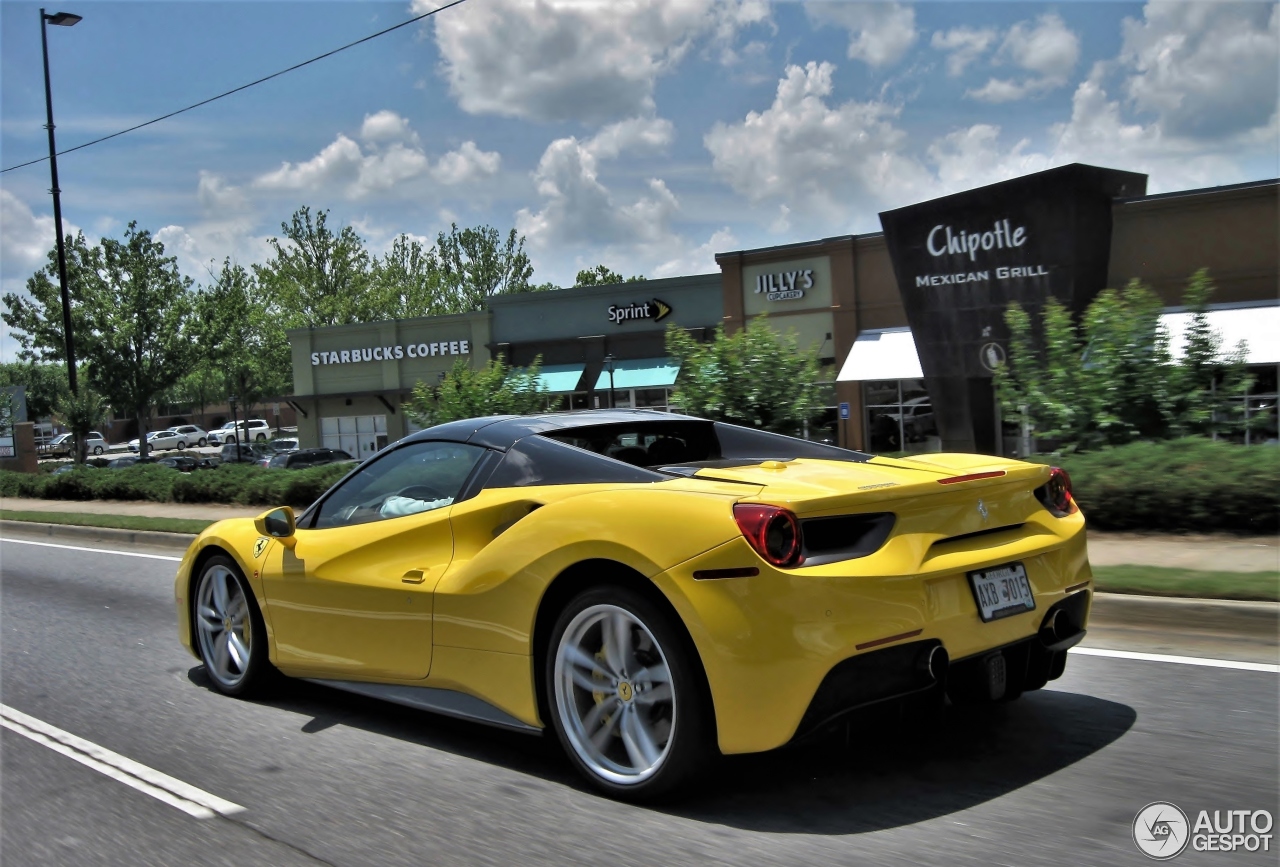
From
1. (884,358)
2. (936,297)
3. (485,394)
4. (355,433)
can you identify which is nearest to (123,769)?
(485,394)

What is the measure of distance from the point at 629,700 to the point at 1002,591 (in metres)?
1.43

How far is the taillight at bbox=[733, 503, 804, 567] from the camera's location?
3498mm

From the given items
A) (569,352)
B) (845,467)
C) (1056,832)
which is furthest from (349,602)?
(569,352)

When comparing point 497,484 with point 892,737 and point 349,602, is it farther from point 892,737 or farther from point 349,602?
point 892,737

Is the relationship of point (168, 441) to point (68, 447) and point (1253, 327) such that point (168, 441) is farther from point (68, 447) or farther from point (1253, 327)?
point (1253, 327)

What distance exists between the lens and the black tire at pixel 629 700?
3.63 meters

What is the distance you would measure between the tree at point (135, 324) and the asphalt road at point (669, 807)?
36459 millimetres

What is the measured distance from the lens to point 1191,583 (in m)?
6.88

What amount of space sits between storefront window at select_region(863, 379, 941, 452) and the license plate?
2459cm

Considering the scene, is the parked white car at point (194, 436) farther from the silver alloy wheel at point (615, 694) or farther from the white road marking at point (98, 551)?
the silver alloy wheel at point (615, 694)

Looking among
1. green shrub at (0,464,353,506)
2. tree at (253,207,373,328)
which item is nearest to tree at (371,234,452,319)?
tree at (253,207,373,328)

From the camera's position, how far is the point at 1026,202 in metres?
23.0

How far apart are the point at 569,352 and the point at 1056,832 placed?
→ 3778 centimetres

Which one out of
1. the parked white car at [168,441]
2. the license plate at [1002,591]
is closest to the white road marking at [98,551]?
the license plate at [1002,591]
